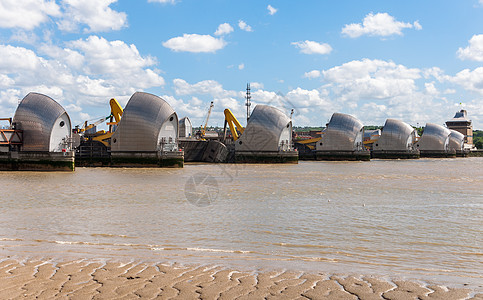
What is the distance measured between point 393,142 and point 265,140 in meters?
41.4

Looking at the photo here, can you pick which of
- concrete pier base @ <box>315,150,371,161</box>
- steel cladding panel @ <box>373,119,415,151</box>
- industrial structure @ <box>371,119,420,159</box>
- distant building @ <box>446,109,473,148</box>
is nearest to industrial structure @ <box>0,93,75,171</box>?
concrete pier base @ <box>315,150,371,161</box>

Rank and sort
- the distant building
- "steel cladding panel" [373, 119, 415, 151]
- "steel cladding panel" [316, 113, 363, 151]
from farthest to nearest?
the distant building < "steel cladding panel" [373, 119, 415, 151] < "steel cladding panel" [316, 113, 363, 151]

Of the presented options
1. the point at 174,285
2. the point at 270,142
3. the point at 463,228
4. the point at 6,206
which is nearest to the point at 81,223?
the point at 6,206

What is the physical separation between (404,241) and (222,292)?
6.17 meters

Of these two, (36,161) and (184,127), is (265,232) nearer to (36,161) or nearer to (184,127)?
(36,161)

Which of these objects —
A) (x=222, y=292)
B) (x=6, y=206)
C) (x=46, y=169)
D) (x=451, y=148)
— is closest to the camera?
(x=222, y=292)

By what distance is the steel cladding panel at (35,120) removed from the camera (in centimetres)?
4556

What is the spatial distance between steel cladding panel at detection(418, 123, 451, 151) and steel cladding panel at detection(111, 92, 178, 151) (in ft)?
257

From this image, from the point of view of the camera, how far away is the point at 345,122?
8188 cm

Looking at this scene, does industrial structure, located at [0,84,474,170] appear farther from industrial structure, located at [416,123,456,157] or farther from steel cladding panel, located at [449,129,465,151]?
steel cladding panel, located at [449,129,465,151]

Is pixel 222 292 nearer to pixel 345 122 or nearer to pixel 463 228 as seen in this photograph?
pixel 463 228

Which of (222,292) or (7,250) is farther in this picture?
(7,250)

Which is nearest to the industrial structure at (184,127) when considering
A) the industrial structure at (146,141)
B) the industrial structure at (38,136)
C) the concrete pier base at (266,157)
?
the industrial structure at (146,141)

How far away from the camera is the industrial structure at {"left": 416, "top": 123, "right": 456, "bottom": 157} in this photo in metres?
106
